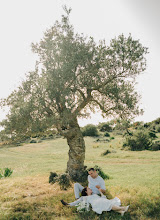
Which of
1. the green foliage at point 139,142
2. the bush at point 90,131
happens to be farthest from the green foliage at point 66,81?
the bush at point 90,131

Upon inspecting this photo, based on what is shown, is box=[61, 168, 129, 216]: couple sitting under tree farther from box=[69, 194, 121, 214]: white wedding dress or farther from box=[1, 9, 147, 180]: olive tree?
box=[1, 9, 147, 180]: olive tree

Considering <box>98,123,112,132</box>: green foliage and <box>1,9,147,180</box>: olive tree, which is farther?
<box>98,123,112,132</box>: green foliage

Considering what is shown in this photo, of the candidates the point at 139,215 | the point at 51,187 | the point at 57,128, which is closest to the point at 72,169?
the point at 51,187

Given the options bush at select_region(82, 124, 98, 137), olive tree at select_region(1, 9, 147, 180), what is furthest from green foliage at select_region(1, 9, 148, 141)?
bush at select_region(82, 124, 98, 137)

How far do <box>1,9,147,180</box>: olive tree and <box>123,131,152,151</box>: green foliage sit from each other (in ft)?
85.0

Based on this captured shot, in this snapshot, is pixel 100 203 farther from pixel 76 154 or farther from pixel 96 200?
pixel 76 154

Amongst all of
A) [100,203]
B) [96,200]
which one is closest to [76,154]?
[96,200]

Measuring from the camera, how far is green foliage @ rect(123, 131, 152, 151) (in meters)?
38.3

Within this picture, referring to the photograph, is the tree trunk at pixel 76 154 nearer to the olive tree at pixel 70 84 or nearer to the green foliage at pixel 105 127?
the olive tree at pixel 70 84

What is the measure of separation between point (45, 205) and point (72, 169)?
18.3 feet

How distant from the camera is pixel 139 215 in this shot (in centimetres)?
804

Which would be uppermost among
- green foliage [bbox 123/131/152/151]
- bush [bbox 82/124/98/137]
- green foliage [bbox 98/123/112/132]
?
green foliage [bbox 98/123/112/132]

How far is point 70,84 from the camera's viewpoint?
1286 centimetres

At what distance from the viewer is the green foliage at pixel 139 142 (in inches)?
1510
